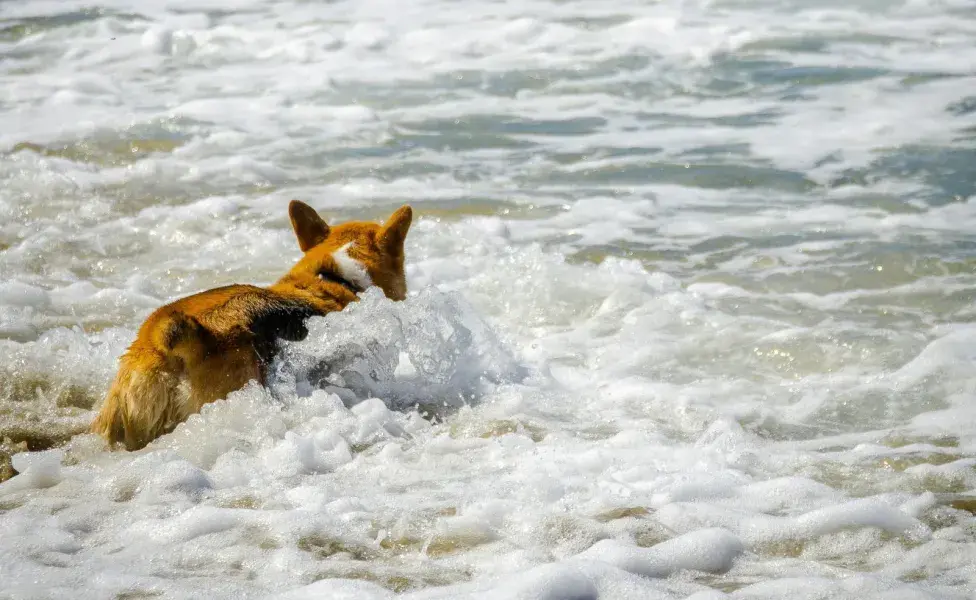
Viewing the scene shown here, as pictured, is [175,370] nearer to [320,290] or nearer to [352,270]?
[320,290]

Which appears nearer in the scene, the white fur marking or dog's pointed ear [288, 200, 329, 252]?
the white fur marking

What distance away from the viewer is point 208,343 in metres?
4.37

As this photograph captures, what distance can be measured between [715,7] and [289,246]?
863 cm

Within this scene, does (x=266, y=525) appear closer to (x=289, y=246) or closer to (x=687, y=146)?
(x=289, y=246)

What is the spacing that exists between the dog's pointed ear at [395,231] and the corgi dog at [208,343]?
0.22 m

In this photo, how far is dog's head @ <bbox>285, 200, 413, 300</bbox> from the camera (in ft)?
18.0

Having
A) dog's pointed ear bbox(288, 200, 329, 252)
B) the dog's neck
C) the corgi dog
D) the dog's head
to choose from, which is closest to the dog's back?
the corgi dog

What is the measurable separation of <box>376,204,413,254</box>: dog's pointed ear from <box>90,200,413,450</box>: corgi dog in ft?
0.71

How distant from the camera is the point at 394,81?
1180 centimetres

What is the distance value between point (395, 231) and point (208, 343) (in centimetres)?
154

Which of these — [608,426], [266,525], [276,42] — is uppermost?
[276,42]

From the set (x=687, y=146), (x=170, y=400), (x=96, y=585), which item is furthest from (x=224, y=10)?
(x=96, y=585)

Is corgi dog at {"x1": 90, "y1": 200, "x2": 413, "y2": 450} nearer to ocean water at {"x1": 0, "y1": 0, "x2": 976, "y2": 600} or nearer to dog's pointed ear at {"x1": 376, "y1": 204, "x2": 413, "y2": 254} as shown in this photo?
ocean water at {"x1": 0, "y1": 0, "x2": 976, "y2": 600}

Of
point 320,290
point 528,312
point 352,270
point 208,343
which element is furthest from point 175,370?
point 528,312
